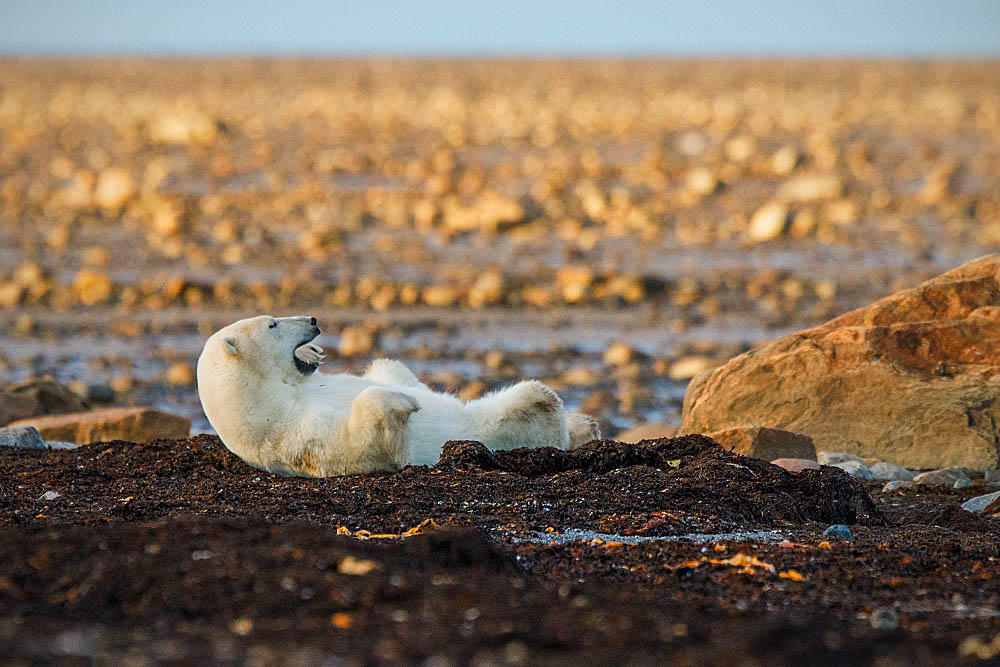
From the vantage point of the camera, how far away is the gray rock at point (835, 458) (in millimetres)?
8109

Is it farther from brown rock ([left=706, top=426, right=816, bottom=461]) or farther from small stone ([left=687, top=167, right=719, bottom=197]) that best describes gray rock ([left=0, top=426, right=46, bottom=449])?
small stone ([left=687, top=167, right=719, bottom=197])

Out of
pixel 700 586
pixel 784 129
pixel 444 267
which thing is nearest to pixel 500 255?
pixel 444 267

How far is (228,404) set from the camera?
22.9 ft

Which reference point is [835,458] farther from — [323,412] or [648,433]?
[323,412]

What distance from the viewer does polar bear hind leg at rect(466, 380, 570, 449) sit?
7.25 m

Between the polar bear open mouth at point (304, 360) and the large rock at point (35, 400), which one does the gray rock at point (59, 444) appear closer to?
the large rock at point (35, 400)

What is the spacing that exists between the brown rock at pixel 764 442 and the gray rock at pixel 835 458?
19cm

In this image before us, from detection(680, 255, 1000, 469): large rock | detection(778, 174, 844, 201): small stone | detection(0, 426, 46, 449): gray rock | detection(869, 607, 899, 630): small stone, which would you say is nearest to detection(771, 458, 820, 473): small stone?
detection(680, 255, 1000, 469): large rock

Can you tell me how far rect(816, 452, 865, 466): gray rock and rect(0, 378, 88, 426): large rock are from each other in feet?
17.8

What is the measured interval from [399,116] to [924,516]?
3401 centimetres

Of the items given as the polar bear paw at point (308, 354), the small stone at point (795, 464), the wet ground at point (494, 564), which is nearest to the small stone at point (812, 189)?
the small stone at point (795, 464)

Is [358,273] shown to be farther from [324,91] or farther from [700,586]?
[324,91]

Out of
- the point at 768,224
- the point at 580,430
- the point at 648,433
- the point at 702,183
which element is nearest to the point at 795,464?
the point at 580,430

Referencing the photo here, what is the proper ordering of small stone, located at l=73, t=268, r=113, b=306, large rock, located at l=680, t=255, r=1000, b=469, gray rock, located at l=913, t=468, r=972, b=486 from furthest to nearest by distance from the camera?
small stone, located at l=73, t=268, r=113, b=306 < large rock, located at l=680, t=255, r=1000, b=469 < gray rock, located at l=913, t=468, r=972, b=486
